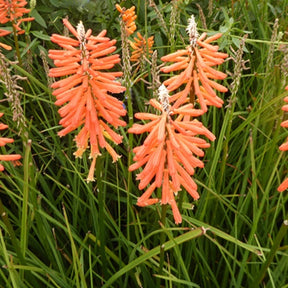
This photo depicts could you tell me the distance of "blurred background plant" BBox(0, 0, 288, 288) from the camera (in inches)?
98.7

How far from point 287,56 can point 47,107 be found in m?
2.15

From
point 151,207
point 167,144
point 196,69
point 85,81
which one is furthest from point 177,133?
point 151,207

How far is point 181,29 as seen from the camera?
4.23 metres

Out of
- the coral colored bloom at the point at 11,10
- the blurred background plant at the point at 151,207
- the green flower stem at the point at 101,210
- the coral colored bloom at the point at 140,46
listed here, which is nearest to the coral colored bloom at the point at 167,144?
the blurred background plant at the point at 151,207

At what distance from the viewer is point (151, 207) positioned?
293 cm

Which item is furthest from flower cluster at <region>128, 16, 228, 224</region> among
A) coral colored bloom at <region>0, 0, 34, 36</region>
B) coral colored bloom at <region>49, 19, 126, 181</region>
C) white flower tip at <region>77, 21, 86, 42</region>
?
coral colored bloom at <region>0, 0, 34, 36</region>

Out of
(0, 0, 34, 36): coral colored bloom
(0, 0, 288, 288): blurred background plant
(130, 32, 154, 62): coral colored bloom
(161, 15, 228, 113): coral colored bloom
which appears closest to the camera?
(161, 15, 228, 113): coral colored bloom

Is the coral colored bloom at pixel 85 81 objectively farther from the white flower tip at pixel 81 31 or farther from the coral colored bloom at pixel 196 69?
the coral colored bloom at pixel 196 69

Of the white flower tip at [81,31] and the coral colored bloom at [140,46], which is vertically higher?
the white flower tip at [81,31]

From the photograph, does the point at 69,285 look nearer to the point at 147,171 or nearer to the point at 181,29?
the point at 147,171

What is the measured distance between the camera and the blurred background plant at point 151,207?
8.23ft

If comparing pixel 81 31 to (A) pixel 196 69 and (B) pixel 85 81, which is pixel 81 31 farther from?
(A) pixel 196 69

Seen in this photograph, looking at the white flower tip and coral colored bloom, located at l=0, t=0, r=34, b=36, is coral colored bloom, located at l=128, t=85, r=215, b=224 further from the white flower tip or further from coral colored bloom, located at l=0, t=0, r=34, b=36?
coral colored bloom, located at l=0, t=0, r=34, b=36

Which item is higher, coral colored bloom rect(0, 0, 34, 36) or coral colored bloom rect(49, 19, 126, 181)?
coral colored bloom rect(0, 0, 34, 36)
